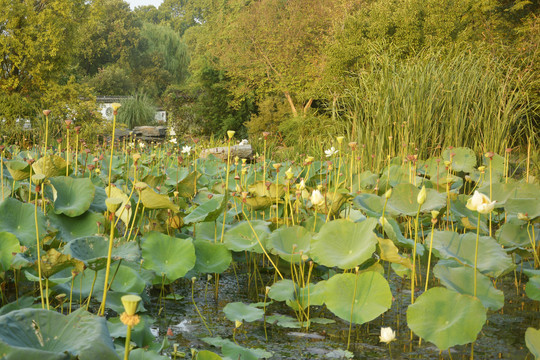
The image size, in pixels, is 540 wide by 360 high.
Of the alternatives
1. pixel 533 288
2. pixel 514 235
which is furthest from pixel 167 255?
pixel 514 235

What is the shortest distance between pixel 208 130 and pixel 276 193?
12.8m

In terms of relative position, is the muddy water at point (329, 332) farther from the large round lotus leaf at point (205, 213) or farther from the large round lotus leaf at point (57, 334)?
the large round lotus leaf at point (57, 334)

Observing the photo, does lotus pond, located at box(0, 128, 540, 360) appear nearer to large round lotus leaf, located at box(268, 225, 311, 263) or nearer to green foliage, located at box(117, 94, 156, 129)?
large round lotus leaf, located at box(268, 225, 311, 263)

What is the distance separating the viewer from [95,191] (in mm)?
1665

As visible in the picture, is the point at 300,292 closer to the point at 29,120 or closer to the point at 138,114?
the point at 29,120

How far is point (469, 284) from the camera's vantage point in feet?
4.23

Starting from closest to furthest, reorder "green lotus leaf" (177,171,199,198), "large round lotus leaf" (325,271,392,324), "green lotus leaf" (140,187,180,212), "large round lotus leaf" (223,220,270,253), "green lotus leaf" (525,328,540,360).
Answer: "green lotus leaf" (525,328,540,360)
"large round lotus leaf" (325,271,392,324)
"green lotus leaf" (140,187,180,212)
"large round lotus leaf" (223,220,270,253)
"green lotus leaf" (177,171,199,198)

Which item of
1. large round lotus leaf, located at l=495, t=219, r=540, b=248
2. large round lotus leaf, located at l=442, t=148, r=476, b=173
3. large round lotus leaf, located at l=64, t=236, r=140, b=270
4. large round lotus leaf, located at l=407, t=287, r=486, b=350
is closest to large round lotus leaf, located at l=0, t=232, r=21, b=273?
large round lotus leaf, located at l=64, t=236, r=140, b=270

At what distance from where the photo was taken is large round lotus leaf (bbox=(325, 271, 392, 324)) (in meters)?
1.23

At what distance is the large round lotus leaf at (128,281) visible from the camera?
130cm

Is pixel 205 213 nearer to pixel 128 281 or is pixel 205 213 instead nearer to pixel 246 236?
pixel 246 236

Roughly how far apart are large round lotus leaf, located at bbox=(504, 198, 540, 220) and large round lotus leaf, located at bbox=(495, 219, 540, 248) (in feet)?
0.26

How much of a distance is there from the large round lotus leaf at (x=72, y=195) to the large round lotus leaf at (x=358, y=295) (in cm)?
84

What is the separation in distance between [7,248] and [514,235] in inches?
65.7
